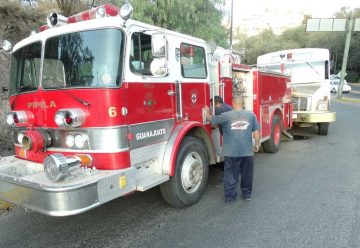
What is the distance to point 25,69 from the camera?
456 centimetres

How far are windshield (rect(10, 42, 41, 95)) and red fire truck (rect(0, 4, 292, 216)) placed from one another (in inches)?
0.5

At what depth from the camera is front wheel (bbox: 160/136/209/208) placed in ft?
14.9

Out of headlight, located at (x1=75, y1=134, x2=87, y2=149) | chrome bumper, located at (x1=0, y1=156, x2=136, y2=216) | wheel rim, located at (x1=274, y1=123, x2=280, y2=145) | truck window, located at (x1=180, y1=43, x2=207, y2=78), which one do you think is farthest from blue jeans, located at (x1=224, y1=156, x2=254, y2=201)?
wheel rim, located at (x1=274, y1=123, x2=280, y2=145)

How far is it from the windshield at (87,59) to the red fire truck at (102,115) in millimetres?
11

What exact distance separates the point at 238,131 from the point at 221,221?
128 centimetres

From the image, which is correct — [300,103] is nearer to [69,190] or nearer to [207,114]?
[207,114]

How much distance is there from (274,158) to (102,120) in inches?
199

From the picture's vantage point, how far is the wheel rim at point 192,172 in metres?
4.70

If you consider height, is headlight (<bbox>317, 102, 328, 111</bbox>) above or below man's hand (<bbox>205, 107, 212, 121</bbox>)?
below

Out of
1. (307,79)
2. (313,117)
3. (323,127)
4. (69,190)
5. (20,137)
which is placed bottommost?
(323,127)

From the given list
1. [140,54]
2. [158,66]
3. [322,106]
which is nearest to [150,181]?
[158,66]

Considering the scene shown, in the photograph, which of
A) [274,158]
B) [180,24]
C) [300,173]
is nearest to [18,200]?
[300,173]

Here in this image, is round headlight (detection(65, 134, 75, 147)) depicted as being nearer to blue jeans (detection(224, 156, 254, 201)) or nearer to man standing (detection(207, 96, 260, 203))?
man standing (detection(207, 96, 260, 203))

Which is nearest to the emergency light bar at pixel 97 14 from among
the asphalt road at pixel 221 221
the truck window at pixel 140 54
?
the truck window at pixel 140 54
